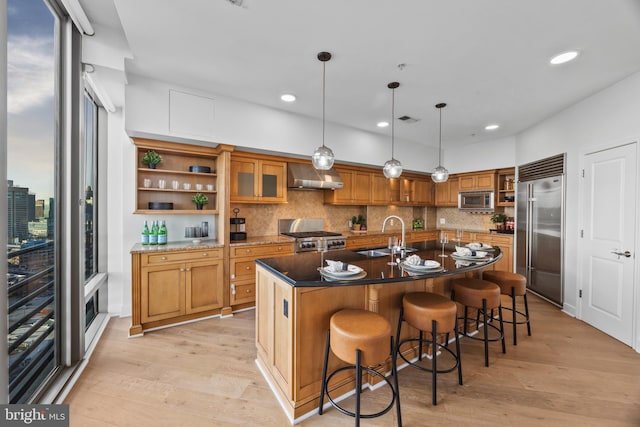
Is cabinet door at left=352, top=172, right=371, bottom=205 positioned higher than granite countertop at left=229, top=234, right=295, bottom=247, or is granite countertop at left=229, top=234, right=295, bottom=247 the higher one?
cabinet door at left=352, top=172, right=371, bottom=205

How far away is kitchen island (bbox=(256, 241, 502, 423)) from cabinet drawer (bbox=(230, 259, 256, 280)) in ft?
4.31

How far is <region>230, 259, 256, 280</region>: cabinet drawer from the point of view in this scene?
11.6 ft

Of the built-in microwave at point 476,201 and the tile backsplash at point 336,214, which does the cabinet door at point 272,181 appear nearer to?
the tile backsplash at point 336,214

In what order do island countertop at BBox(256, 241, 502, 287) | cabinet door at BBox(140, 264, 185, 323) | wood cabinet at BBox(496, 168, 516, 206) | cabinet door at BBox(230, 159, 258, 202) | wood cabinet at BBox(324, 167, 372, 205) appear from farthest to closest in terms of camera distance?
wood cabinet at BBox(496, 168, 516, 206)
wood cabinet at BBox(324, 167, 372, 205)
cabinet door at BBox(230, 159, 258, 202)
cabinet door at BBox(140, 264, 185, 323)
island countertop at BBox(256, 241, 502, 287)

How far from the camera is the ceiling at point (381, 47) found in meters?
1.95

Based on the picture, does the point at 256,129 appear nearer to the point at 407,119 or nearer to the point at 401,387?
the point at 407,119

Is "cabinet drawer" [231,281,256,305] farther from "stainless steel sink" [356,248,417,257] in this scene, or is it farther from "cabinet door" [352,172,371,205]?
"cabinet door" [352,172,371,205]

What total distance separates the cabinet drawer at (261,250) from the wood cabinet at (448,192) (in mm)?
4163

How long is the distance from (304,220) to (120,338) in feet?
9.78

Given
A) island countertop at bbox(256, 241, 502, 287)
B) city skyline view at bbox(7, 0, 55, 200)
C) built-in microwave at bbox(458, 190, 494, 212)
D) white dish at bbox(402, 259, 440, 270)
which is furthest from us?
built-in microwave at bbox(458, 190, 494, 212)

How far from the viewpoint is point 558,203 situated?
154 inches

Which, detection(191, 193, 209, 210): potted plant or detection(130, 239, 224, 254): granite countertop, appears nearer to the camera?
detection(130, 239, 224, 254): granite countertop

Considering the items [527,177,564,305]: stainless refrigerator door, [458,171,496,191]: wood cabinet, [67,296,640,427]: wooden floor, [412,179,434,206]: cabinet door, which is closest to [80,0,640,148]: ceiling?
[527,177,564,305]: stainless refrigerator door

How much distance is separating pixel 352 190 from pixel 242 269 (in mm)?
2545
